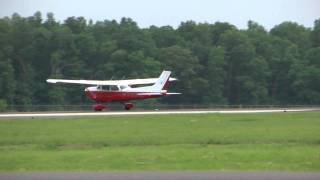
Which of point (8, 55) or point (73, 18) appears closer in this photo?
point (8, 55)

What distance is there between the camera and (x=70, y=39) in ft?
368

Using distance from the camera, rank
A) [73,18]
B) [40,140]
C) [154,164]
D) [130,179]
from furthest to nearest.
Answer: [73,18] → [40,140] → [154,164] → [130,179]

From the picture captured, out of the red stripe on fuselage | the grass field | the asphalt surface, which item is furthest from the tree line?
the asphalt surface

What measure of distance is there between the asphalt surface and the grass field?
103 centimetres

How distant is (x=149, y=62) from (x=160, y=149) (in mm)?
86159

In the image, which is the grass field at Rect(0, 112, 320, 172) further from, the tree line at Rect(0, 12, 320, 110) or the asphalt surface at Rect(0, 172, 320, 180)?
the tree line at Rect(0, 12, 320, 110)

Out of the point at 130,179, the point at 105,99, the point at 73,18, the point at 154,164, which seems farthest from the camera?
the point at 73,18

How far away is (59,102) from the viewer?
3912 inches

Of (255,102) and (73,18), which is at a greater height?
(73,18)

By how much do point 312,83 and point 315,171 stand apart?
93.8 m

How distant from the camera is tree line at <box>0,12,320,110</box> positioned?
106750 millimetres

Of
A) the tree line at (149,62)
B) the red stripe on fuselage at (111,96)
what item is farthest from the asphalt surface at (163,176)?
the tree line at (149,62)

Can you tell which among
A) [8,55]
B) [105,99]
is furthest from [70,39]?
[105,99]

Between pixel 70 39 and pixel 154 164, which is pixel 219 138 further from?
pixel 70 39
